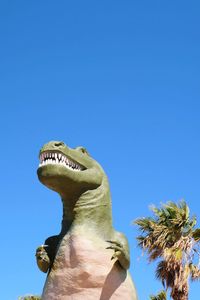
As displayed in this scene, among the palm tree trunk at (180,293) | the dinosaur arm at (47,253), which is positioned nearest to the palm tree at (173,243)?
the palm tree trunk at (180,293)

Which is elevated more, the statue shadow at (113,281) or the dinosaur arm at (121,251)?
the dinosaur arm at (121,251)

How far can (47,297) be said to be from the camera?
22.5ft

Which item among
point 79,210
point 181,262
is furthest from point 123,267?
point 181,262

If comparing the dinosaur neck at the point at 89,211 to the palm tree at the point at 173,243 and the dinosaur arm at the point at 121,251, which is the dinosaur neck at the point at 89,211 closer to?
the dinosaur arm at the point at 121,251

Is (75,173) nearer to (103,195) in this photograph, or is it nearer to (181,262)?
(103,195)

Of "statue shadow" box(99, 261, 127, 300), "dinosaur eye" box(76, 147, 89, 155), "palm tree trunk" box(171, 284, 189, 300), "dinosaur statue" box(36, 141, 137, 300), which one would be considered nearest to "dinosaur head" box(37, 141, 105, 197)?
"dinosaur statue" box(36, 141, 137, 300)

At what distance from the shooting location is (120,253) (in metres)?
6.73

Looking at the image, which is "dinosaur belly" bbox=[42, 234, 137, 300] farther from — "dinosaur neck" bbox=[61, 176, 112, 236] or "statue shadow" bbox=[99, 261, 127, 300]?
"dinosaur neck" bbox=[61, 176, 112, 236]

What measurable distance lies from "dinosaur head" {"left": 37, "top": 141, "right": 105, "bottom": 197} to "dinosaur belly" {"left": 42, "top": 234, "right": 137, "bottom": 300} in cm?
66

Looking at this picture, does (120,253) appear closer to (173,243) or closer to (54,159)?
(54,159)

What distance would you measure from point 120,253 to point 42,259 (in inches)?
42.3

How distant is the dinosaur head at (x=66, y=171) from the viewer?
273 inches

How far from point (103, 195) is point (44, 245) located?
1025mm

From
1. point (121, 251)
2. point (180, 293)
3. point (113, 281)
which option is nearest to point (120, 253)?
point (121, 251)
